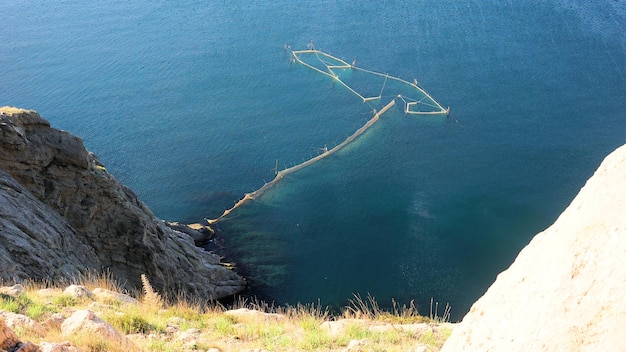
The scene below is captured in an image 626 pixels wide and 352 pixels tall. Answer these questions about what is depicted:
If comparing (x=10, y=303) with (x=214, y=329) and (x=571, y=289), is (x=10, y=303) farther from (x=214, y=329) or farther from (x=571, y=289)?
(x=571, y=289)

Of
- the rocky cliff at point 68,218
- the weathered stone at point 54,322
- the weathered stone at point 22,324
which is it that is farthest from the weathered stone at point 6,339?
the rocky cliff at point 68,218

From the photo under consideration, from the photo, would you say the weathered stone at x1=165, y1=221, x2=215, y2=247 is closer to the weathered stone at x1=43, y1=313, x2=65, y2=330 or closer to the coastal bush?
the coastal bush

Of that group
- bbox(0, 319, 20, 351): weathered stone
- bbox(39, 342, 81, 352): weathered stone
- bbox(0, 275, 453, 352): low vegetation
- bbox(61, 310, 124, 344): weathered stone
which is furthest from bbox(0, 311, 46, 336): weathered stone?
bbox(0, 319, 20, 351): weathered stone

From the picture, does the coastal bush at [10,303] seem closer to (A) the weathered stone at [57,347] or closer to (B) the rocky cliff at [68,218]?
(A) the weathered stone at [57,347]

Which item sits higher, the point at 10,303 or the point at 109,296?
the point at 10,303

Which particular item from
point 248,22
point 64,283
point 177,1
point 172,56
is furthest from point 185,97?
point 64,283

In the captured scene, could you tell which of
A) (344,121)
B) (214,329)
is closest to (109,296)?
(214,329)
